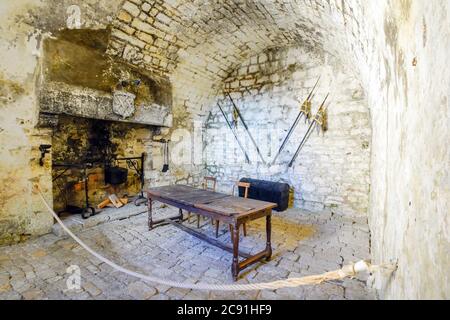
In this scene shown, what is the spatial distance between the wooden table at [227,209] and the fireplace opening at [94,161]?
161 centimetres

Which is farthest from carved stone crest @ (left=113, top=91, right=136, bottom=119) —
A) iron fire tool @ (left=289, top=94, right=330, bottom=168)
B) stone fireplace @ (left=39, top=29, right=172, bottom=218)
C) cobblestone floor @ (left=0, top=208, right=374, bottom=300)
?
iron fire tool @ (left=289, top=94, right=330, bottom=168)

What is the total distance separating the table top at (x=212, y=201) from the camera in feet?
7.72

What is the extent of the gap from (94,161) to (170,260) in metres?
2.77

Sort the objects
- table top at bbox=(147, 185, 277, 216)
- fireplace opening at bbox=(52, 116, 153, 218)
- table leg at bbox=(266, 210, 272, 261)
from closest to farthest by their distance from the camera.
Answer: table top at bbox=(147, 185, 277, 216), table leg at bbox=(266, 210, 272, 261), fireplace opening at bbox=(52, 116, 153, 218)

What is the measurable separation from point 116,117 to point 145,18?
1614mm

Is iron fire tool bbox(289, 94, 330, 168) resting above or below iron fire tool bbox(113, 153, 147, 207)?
above

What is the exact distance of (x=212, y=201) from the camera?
2.69 metres

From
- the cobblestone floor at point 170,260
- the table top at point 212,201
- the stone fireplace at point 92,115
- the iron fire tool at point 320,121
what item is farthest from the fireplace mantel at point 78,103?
the iron fire tool at point 320,121

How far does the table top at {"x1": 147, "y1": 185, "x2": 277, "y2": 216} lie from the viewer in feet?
7.72

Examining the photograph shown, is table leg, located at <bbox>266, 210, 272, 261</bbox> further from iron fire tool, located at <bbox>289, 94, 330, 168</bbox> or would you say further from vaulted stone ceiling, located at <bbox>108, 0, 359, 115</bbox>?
iron fire tool, located at <bbox>289, 94, 330, 168</bbox>

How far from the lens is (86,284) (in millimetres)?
2115

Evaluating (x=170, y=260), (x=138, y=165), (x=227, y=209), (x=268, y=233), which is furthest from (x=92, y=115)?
(x=268, y=233)

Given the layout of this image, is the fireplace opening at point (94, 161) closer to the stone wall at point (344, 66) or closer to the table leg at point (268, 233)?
the stone wall at point (344, 66)
